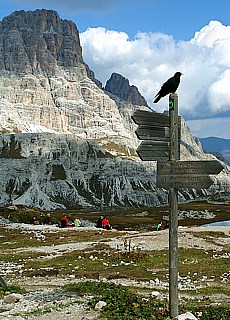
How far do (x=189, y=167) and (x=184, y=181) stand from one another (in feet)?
1.32

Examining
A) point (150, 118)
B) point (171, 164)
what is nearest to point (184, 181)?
point (171, 164)

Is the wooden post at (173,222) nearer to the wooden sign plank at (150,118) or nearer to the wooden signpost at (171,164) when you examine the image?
the wooden signpost at (171,164)

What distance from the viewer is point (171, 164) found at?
39.8 ft

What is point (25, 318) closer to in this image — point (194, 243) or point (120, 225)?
point (194, 243)

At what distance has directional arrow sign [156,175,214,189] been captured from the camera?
37.9ft

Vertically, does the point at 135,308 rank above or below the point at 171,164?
below

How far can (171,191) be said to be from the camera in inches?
475

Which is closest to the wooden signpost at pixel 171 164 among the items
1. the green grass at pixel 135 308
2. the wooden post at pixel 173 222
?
the wooden post at pixel 173 222

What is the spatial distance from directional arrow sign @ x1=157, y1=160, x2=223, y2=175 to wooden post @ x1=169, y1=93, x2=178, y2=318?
0.23m

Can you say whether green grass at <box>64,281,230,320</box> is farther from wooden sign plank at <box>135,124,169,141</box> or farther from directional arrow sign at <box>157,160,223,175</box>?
wooden sign plank at <box>135,124,169,141</box>

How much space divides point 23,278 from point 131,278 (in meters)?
5.74

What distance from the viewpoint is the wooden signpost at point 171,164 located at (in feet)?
38.5

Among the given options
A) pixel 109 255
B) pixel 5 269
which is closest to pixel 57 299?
pixel 5 269

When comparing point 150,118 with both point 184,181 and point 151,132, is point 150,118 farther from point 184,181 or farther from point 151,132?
point 184,181
